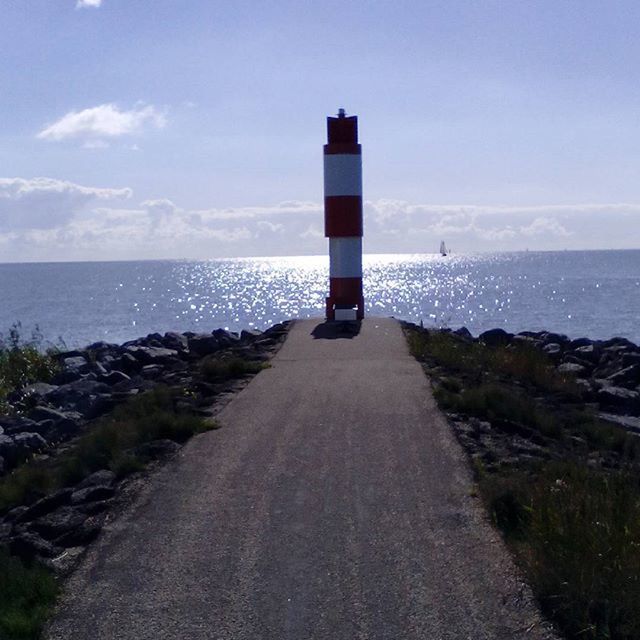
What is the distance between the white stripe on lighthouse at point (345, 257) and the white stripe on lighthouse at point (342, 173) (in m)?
0.80

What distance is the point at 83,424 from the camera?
12.3 meters

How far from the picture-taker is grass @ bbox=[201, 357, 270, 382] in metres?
12.6

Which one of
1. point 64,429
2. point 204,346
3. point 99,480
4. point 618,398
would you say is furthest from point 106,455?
point 204,346

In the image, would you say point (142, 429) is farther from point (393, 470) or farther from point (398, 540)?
point (398, 540)

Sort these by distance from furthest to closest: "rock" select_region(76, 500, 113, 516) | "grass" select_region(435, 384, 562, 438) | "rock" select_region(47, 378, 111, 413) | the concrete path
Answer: "rock" select_region(47, 378, 111, 413) < "grass" select_region(435, 384, 562, 438) < "rock" select_region(76, 500, 113, 516) < the concrete path

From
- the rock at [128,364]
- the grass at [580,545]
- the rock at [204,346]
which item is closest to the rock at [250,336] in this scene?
the rock at [204,346]

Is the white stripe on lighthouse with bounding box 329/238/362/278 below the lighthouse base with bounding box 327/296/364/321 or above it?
above

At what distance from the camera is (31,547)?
6.94m

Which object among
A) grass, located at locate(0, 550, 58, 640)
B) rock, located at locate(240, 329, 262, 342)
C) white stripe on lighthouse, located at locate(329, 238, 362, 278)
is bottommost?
grass, located at locate(0, 550, 58, 640)

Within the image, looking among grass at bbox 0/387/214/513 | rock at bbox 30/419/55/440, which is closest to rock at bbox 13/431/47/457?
rock at bbox 30/419/55/440

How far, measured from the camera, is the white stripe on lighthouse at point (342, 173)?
58.3 feet

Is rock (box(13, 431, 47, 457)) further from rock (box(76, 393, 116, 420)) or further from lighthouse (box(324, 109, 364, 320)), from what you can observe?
lighthouse (box(324, 109, 364, 320))

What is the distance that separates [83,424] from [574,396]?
5944mm

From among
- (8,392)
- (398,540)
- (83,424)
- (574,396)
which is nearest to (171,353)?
(8,392)
